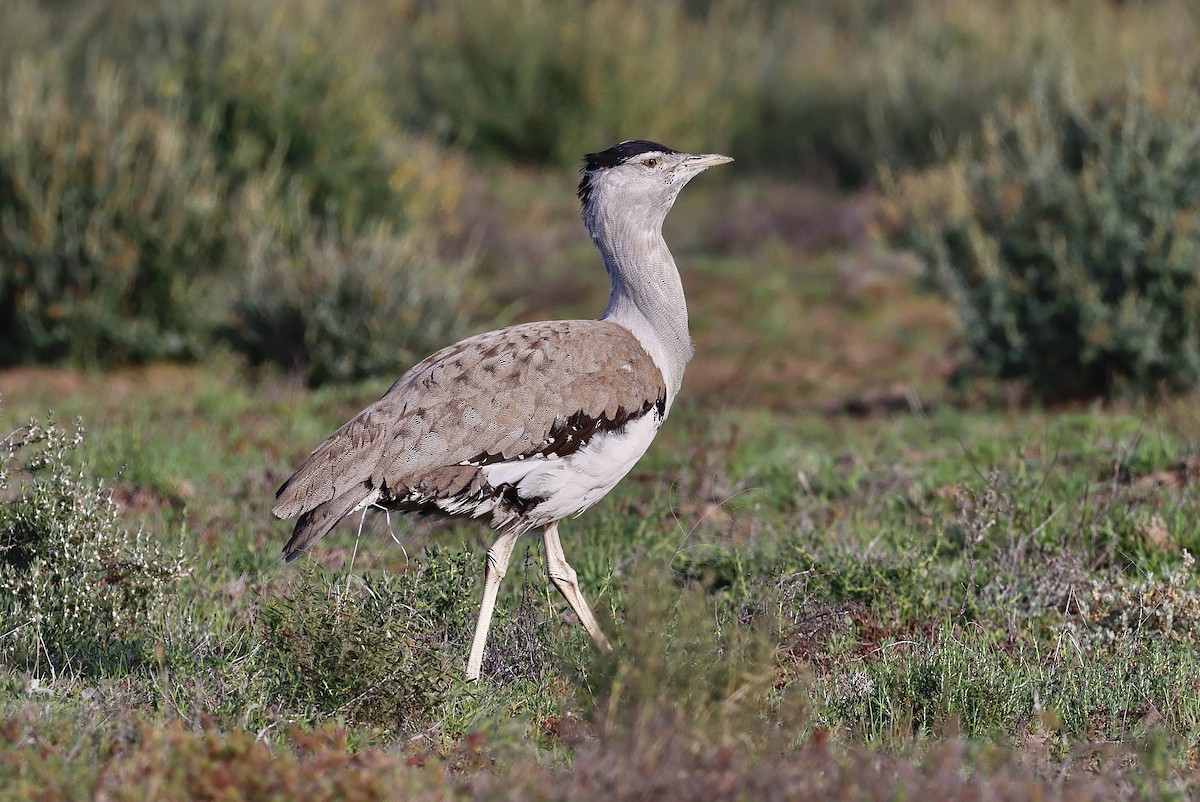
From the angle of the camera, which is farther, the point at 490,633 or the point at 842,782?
the point at 490,633

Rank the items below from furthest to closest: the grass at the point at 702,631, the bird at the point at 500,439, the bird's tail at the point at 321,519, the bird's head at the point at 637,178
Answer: the bird's head at the point at 637,178
the bird at the point at 500,439
the bird's tail at the point at 321,519
the grass at the point at 702,631

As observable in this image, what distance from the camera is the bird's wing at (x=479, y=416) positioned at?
4363 millimetres

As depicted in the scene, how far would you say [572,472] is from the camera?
4473 millimetres

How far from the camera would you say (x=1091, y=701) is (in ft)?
13.7

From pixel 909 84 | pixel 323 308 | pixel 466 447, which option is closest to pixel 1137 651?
pixel 466 447

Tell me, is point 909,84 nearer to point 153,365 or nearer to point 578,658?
point 153,365

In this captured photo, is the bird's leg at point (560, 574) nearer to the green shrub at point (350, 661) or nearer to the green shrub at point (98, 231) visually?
the green shrub at point (350, 661)

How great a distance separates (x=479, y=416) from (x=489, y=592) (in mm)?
625

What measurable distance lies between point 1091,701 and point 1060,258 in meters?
5.07

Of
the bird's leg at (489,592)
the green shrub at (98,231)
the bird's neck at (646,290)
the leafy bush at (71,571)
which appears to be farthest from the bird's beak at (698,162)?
the green shrub at (98,231)

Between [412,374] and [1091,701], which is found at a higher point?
[412,374]

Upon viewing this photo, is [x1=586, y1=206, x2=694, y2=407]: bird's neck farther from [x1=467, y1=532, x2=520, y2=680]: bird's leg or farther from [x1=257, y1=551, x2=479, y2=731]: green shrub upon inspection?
[x1=257, y1=551, x2=479, y2=731]: green shrub

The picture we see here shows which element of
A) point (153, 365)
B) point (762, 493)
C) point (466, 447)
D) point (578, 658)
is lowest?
point (153, 365)

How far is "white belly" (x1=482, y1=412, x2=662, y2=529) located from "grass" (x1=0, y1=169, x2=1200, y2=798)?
382 mm
